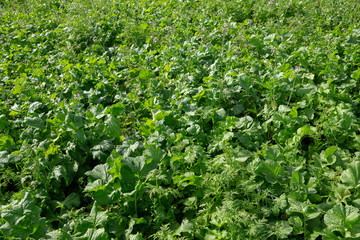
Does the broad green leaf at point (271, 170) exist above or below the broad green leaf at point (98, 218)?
below

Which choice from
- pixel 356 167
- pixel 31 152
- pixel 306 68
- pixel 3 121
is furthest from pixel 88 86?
pixel 356 167

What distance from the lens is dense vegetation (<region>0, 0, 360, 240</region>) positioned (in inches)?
92.6

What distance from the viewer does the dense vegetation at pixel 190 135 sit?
2.35 m

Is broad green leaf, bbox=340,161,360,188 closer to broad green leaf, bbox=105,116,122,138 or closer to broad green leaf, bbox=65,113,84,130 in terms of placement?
broad green leaf, bbox=105,116,122,138

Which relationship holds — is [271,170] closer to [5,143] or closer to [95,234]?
[95,234]

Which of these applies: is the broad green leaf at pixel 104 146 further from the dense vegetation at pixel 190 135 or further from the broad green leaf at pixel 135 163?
the broad green leaf at pixel 135 163

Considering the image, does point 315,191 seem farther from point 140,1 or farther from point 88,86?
point 140,1

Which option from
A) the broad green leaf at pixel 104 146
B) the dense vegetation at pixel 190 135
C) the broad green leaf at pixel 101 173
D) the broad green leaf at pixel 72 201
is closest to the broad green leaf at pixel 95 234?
the dense vegetation at pixel 190 135

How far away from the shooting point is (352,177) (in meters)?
2.43

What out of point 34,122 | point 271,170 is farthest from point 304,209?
point 34,122

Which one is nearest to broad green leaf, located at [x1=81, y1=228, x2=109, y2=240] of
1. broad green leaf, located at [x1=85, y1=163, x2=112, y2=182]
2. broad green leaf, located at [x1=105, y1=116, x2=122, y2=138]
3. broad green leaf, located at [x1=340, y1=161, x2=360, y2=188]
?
broad green leaf, located at [x1=85, y1=163, x2=112, y2=182]

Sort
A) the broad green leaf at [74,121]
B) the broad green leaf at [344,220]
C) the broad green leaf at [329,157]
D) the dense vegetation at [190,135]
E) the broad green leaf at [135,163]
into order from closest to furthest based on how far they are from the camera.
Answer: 1. the broad green leaf at [344,220]
2. the dense vegetation at [190,135]
3. the broad green leaf at [135,163]
4. the broad green leaf at [329,157]
5. the broad green leaf at [74,121]

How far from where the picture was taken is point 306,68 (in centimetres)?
396

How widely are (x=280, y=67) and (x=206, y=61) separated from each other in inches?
39.2
